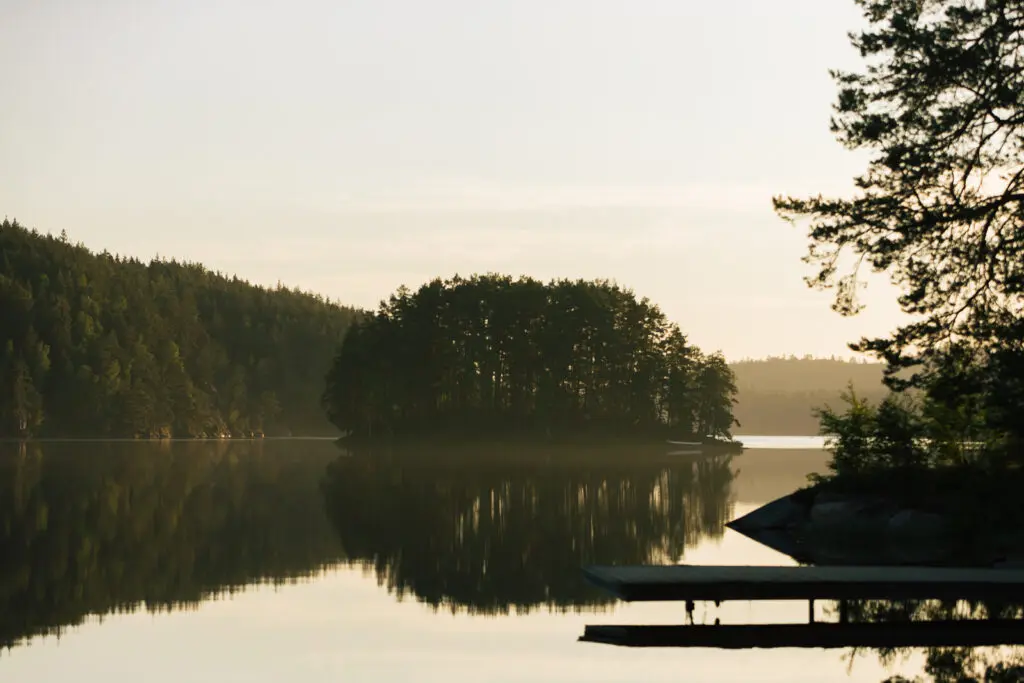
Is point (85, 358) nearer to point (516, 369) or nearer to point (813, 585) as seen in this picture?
point (516, 369)

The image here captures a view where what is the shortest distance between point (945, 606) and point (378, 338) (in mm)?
100715

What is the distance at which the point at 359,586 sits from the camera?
2128 cm

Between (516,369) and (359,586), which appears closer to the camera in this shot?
(359,586)

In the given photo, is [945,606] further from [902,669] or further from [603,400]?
[603,400]

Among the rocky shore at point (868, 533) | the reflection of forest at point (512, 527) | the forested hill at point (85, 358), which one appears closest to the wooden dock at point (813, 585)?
the reflection of forest at point (512, 527)

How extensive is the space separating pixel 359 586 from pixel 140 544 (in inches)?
290

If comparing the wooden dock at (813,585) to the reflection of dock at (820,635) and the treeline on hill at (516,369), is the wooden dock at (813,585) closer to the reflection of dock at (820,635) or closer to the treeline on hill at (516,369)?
the reflection of dock at (820,635)

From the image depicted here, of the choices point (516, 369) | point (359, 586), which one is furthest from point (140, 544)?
point (516, 369)

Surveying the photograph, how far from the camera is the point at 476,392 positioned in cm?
11581

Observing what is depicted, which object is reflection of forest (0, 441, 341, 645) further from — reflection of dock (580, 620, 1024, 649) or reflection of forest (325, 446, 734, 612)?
reflection of dock (580, 620, 1024, 649)

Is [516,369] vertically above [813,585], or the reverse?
[516,369]

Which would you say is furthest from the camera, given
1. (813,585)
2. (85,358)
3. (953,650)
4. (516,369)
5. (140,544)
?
(85,358)

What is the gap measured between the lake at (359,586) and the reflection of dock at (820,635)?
36 cm

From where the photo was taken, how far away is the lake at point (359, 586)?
14820mm
